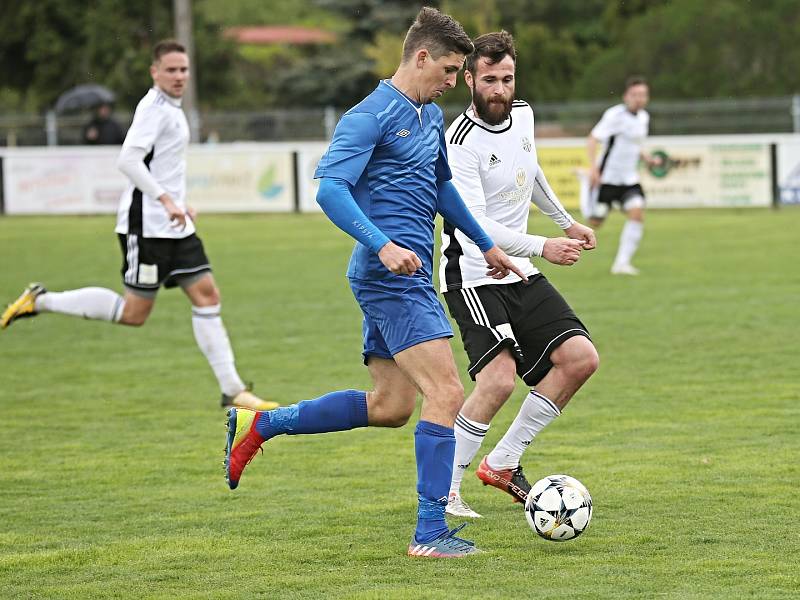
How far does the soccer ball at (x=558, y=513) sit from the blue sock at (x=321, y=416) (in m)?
0.78

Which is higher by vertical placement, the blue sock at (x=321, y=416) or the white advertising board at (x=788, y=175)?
the blue sock at (x=321, y=416)

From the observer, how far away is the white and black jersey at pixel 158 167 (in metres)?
8.95

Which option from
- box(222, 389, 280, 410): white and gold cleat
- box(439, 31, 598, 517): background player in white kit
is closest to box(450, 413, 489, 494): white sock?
box(439, 31, 598, 517): background player in white kit

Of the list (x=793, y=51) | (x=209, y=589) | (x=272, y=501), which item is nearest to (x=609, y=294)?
(x=272, y=501)

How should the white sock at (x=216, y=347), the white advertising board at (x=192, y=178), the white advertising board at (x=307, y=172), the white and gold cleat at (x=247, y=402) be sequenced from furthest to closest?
the white advertising board at (x=192, y=178), the white advertising board at (x=307, y=172), the white sock at (x=216, y=347), the white and gold cleat at (x=247, y=402)

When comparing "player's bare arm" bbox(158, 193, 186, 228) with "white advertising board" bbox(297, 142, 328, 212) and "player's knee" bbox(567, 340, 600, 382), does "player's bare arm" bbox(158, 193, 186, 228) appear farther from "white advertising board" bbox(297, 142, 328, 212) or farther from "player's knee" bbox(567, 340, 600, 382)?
"white advertising board" bbox(297, 142, 328, 212)

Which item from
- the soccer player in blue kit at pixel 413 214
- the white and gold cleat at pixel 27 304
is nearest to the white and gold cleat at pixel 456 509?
the soccer player in blue kit at pixel 413 214

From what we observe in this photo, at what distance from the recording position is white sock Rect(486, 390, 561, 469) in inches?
244

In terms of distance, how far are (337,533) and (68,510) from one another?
1.33m

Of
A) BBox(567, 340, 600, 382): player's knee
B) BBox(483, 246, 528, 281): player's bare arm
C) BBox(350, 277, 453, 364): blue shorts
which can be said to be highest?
BBox(483, 246, 528, 281): player's bare arm

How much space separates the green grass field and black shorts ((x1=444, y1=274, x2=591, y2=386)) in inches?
26.0

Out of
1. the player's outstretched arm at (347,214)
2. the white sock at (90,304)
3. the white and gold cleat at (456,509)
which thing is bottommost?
the white and gold cleat at (456,509)

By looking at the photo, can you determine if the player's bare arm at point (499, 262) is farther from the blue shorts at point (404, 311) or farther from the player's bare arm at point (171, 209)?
the player's bare arm at point (171, 209)

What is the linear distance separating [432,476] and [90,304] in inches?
182
